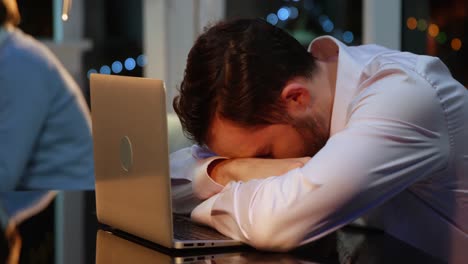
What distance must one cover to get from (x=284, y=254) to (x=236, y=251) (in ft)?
0.27

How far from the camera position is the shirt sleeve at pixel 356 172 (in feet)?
4.84

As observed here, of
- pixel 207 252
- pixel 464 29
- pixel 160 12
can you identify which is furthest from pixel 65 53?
pixel 207 252

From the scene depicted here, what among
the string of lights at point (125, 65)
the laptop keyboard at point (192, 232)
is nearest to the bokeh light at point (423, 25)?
the string of lights at point (125, 65)

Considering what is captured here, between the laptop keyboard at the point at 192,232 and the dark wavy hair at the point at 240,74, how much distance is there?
0.17 meters

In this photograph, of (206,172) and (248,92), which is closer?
(248,92)

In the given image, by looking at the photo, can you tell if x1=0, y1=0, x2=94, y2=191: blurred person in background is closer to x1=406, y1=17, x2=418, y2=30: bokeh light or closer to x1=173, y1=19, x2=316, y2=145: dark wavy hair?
x1=406, y1=17, x2=418, y2=30: bokeh light

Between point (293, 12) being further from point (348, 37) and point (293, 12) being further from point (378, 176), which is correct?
point (378, 176)

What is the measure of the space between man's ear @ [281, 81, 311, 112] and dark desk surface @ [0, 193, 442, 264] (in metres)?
0.24

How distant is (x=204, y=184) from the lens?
181cm

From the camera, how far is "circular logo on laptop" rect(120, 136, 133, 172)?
1632mm

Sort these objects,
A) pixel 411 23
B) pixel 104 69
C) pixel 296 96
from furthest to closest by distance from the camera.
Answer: pixel 104 69 < pixel 411 23 < pixel 296 96

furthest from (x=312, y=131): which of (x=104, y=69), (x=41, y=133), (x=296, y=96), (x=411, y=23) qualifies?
(x=104, y=69)

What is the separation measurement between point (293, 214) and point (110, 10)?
3.93m

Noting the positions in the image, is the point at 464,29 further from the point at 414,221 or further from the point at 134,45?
the point at 414,221
